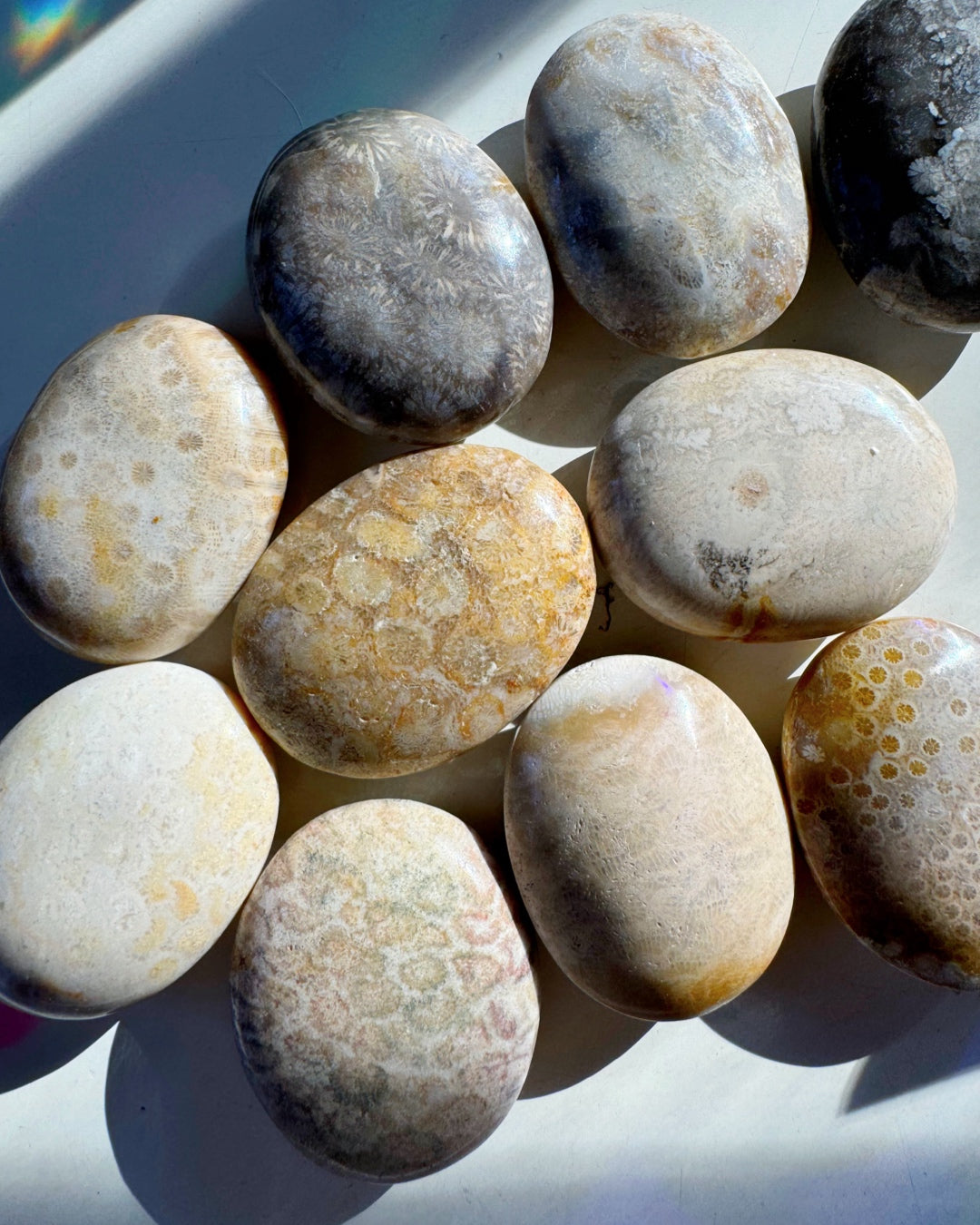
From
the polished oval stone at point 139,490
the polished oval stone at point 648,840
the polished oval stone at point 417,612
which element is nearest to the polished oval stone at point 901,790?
the polished oval stone at point 648,840

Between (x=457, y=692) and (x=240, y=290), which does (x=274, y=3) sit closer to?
(x=240, y=290)

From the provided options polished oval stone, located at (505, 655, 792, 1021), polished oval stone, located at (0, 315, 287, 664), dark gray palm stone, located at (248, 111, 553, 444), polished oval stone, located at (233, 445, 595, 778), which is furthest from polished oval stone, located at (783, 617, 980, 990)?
polished oval stone, located at (0, 315, 287, 664)

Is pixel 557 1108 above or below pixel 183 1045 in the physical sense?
below

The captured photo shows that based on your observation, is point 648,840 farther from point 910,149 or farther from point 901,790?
point 910,149

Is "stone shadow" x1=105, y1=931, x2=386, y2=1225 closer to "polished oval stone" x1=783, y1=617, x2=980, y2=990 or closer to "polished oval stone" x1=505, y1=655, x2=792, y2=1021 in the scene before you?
"polished oval stone" x1=505, y1=655, x2=792, y2=1021

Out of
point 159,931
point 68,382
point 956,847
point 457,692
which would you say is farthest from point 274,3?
point 956,847
